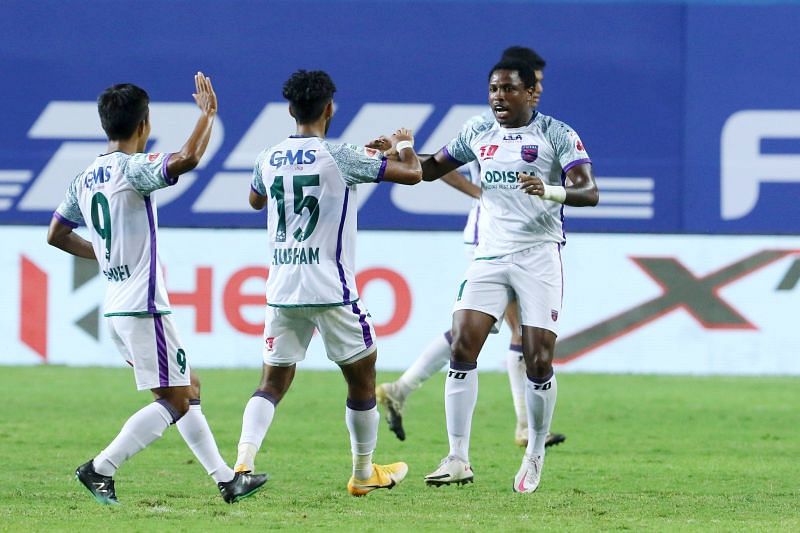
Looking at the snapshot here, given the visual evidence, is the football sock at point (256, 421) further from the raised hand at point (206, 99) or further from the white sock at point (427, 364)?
the white sock at point (427, 364)

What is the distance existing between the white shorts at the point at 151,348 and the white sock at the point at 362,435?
36.2 inches

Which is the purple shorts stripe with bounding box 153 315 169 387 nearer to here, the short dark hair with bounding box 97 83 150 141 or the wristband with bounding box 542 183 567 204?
the short dark hair with bounding box 97 83 150 141

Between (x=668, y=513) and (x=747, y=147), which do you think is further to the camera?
(x=747, y=147)

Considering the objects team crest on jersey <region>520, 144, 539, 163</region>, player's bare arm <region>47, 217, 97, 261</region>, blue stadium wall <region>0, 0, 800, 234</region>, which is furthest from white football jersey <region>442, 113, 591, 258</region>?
blue stadium wall <region>0, 0, 800, 234</region>

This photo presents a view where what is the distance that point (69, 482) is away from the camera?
7.45 metres

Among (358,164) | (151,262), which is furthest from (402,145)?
(151,262)

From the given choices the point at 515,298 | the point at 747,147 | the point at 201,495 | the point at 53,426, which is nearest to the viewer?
the point at 201,495

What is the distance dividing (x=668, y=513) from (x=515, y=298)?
5.34 feet

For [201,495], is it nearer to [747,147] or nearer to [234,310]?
[234,310]

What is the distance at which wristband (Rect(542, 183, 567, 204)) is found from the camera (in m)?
7.12

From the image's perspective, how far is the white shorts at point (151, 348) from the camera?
6.44 m

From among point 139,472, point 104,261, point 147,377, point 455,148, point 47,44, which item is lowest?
point 139,472

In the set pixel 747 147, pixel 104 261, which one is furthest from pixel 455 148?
pixel 747 147

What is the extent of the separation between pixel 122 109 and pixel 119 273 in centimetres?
72
